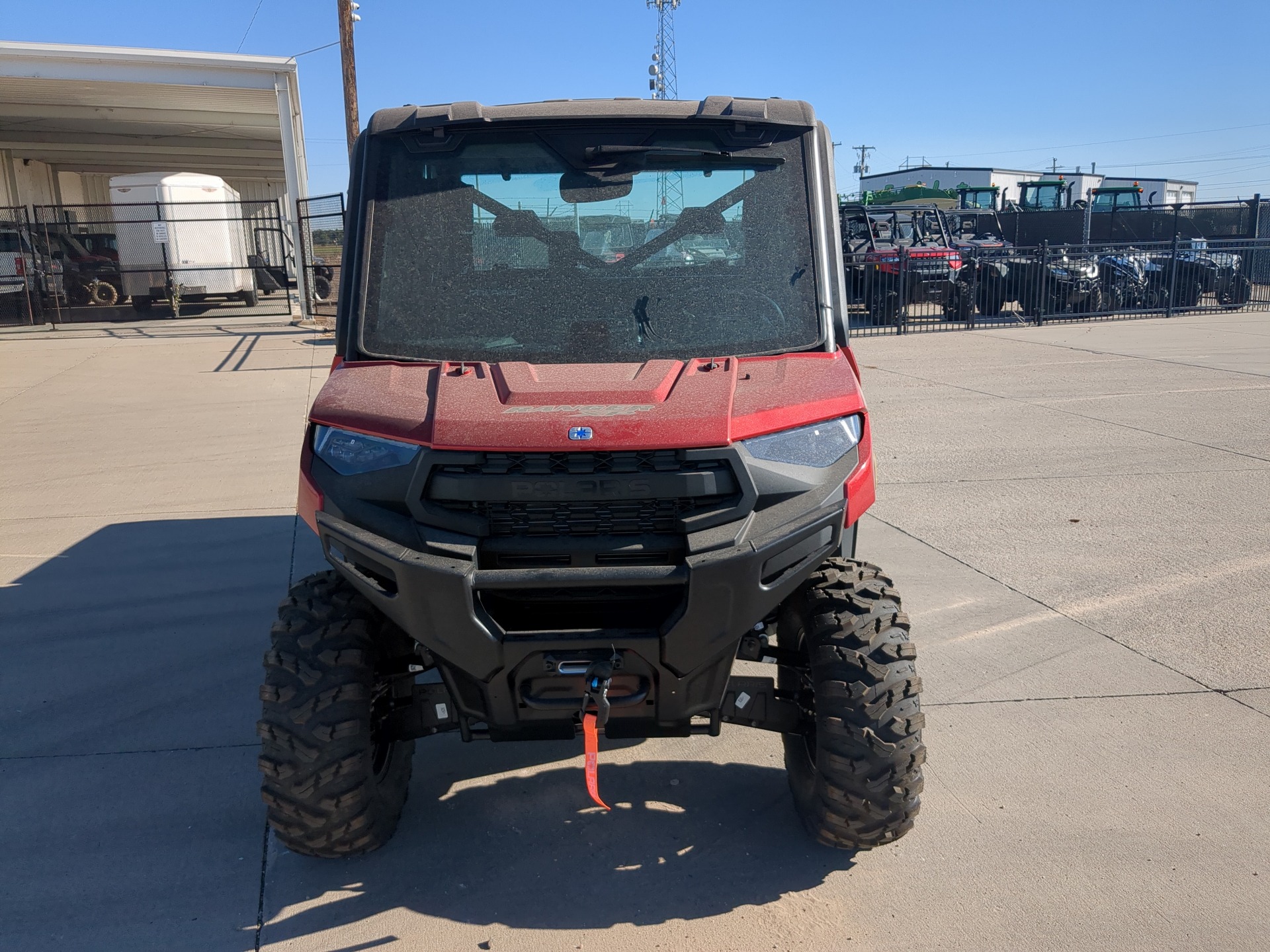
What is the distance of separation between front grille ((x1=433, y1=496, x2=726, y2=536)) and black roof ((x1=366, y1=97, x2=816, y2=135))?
1348 millimetres

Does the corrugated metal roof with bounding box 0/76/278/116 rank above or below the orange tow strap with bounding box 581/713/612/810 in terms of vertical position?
above

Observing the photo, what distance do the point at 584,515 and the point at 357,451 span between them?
0.68m

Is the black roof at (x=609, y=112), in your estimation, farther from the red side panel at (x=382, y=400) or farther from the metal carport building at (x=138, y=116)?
the metal carport building at (x=138, y=116)

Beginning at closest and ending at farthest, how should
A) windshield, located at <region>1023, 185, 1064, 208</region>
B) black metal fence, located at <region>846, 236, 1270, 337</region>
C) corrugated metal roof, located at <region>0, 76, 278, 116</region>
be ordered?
black metal fence, located at <region>846, 236, 1270, 337</region>
corrugated metal roof, located at <region>0, 76, 278, 116</region>
windshield, located at <region>1023, 185, 1064, 208</region>

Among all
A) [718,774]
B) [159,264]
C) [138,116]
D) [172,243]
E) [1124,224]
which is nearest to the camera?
[718,774]

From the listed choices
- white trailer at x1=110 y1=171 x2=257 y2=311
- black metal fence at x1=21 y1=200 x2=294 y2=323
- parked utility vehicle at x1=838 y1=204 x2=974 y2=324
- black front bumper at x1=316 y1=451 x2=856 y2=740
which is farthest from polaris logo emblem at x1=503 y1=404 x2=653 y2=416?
white trailer at x1=110 y1=171 x2=257 y2=311

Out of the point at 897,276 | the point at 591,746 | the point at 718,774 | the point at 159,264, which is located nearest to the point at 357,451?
the point at 591,746

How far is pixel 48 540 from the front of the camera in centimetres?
688

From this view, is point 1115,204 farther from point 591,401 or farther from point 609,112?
point 591,401

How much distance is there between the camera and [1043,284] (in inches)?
785

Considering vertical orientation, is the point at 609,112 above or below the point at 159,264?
below

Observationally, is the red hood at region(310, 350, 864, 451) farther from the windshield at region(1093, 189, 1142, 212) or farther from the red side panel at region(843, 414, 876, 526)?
the windshield at region(1093, 189, 1142, 212)

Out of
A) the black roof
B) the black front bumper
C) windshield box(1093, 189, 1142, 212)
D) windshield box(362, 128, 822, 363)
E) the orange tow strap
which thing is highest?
windshield box(1093, 189, 1142, 212)

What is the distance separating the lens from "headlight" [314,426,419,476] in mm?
2854
